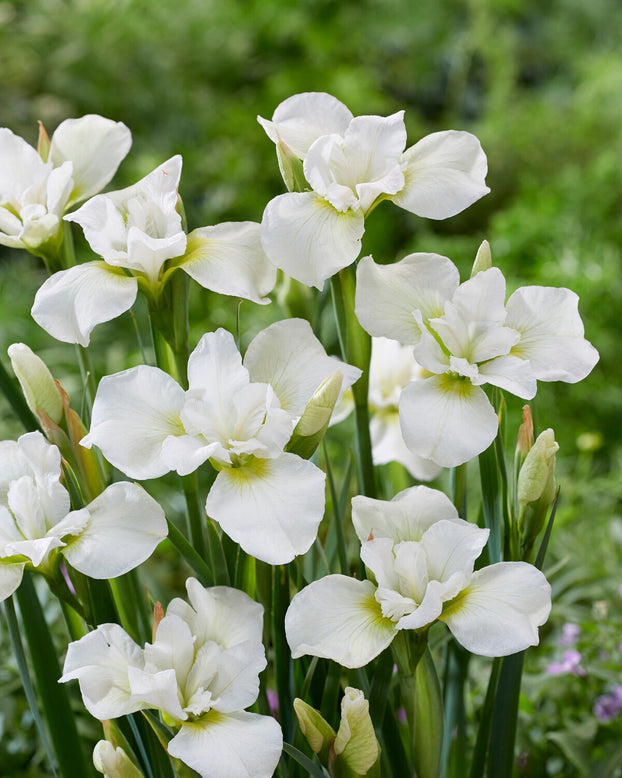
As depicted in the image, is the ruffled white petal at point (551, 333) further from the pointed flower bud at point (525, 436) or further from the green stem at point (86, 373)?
the green stem at point (86, 373)

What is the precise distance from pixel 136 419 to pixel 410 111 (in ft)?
8.32

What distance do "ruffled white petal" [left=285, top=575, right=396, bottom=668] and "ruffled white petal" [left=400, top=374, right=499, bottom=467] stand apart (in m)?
0.06

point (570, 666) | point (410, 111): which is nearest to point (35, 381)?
point (570, 666)

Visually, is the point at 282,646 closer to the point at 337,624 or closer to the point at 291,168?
the point at 337,624

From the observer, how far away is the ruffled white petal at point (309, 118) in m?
0.32

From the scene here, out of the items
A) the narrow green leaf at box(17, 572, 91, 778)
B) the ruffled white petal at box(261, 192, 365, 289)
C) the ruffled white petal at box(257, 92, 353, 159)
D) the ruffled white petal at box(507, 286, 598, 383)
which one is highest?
the ruffled white petal at box(257, 92, 353, 159)

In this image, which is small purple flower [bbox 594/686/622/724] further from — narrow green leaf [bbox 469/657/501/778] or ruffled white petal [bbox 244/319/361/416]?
ruffled white petal [bbox 244/319/361/416]

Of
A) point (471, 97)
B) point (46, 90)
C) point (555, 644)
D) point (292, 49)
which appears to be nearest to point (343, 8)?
point (292, 49)

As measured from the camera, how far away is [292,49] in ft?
8.28

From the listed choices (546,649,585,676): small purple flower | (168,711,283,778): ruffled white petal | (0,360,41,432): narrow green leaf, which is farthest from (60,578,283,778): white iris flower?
(546,649,585,676): small purple flower

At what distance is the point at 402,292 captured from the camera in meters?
0.30

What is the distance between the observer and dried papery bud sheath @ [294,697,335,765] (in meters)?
0.28

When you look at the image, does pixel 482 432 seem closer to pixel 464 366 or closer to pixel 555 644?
pixel 464 366

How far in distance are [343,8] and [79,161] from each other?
260 cm
